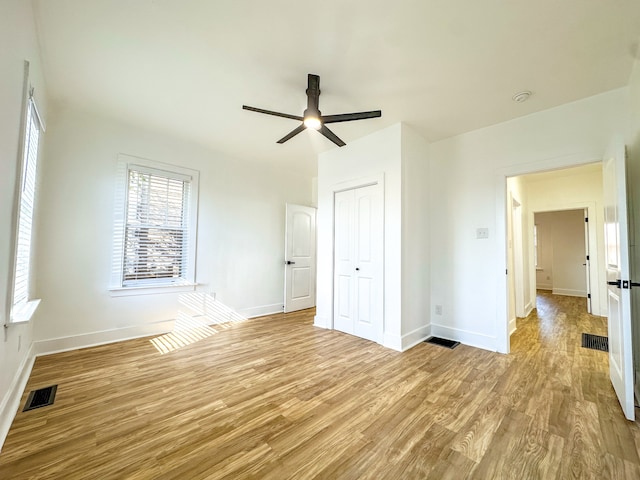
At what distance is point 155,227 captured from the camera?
12.1ft

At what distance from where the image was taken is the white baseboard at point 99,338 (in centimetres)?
293

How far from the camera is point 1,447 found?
5.16 ft

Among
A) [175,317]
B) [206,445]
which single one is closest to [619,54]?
[206,445]

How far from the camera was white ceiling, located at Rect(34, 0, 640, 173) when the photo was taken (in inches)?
70.8

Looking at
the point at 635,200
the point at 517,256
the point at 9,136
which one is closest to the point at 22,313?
the point at 9,136

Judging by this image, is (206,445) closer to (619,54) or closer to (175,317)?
(175,317)

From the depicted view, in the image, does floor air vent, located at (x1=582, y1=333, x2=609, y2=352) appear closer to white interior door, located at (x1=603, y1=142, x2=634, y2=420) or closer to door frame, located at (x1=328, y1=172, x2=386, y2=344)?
white interior door, located at (x1=603, y1=142, x2=634, y2=420)

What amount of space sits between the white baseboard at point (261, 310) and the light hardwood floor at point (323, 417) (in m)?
1.45

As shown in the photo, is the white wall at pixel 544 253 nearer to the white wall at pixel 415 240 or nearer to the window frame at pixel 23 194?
the white wall at pixel 415 240

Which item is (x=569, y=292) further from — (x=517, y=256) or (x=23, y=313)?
(x=23, y=313)

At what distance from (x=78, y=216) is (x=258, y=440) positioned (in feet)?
10.5

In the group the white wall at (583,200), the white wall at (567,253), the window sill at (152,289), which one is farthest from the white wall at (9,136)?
the white wall at (567,253)

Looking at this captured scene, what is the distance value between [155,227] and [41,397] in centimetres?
210

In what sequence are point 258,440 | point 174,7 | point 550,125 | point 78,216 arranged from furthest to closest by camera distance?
point 78,216, point 550,125, point 174,7, point 258,440
